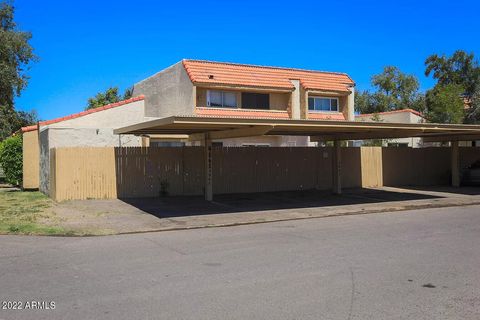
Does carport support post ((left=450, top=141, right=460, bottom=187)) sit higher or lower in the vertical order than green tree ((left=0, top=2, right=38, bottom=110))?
lower

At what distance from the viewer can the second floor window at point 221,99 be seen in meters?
28.8

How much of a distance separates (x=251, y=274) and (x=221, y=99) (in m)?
22.5

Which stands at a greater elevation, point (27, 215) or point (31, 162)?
point (31, 162)

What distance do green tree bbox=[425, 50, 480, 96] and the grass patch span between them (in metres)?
33.6

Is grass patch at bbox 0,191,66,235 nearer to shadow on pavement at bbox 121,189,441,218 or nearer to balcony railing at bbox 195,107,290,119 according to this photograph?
shadow on pavement at bbox 121,189,441,218

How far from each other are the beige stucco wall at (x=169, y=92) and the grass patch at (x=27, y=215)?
11.0 meters

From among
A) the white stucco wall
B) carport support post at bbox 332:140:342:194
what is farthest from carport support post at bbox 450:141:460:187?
the white stucco wall

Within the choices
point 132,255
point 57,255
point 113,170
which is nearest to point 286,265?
point 132,255

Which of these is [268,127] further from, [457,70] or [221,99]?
[457,70]

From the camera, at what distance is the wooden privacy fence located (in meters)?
18.3

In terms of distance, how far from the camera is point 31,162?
2233 cm

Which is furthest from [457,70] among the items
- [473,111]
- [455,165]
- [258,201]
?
[258,201]

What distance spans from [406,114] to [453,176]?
13692mm

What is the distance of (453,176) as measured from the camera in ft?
82.8
